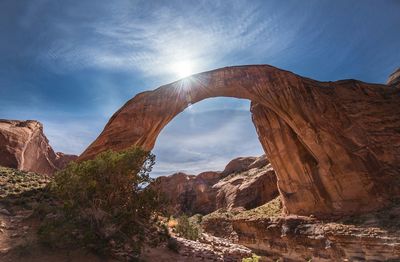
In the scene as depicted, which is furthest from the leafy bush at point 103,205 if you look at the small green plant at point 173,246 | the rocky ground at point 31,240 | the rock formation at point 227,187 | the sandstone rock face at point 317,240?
the rock formation at point 227,187

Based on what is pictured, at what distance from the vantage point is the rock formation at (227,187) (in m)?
39.6

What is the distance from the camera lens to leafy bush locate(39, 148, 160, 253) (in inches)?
353

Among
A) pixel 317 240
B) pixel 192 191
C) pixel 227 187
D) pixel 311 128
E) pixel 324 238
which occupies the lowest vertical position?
pixel 317 240

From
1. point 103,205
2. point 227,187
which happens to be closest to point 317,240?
point 103,205

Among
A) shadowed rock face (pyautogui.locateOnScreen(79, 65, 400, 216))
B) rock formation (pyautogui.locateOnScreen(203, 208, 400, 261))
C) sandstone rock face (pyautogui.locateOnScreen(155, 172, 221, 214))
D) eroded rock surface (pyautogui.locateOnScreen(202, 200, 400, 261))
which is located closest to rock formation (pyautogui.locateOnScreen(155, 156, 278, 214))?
sandstone rock face (pyautogui.locateOnScreen(155, 172, 221, 214))

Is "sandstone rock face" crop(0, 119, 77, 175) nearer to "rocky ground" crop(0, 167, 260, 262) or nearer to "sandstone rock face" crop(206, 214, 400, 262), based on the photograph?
"rocky ground" crop(0, 167, 260, 262)

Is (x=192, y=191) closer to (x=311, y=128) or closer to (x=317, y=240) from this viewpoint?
(x=311, y=128)

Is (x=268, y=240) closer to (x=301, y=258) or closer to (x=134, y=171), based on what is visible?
(x=301, y=258)

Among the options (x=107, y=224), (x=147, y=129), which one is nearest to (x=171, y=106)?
(x=147, y=129)

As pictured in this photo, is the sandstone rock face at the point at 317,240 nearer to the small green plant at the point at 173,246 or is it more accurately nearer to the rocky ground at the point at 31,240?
the rocky ground at the point at 31,240

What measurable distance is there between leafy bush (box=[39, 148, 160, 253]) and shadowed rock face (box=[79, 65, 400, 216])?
8.67m

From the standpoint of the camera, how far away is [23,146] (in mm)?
31875

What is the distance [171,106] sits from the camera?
73.8 feet

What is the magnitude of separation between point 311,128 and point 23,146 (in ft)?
102
